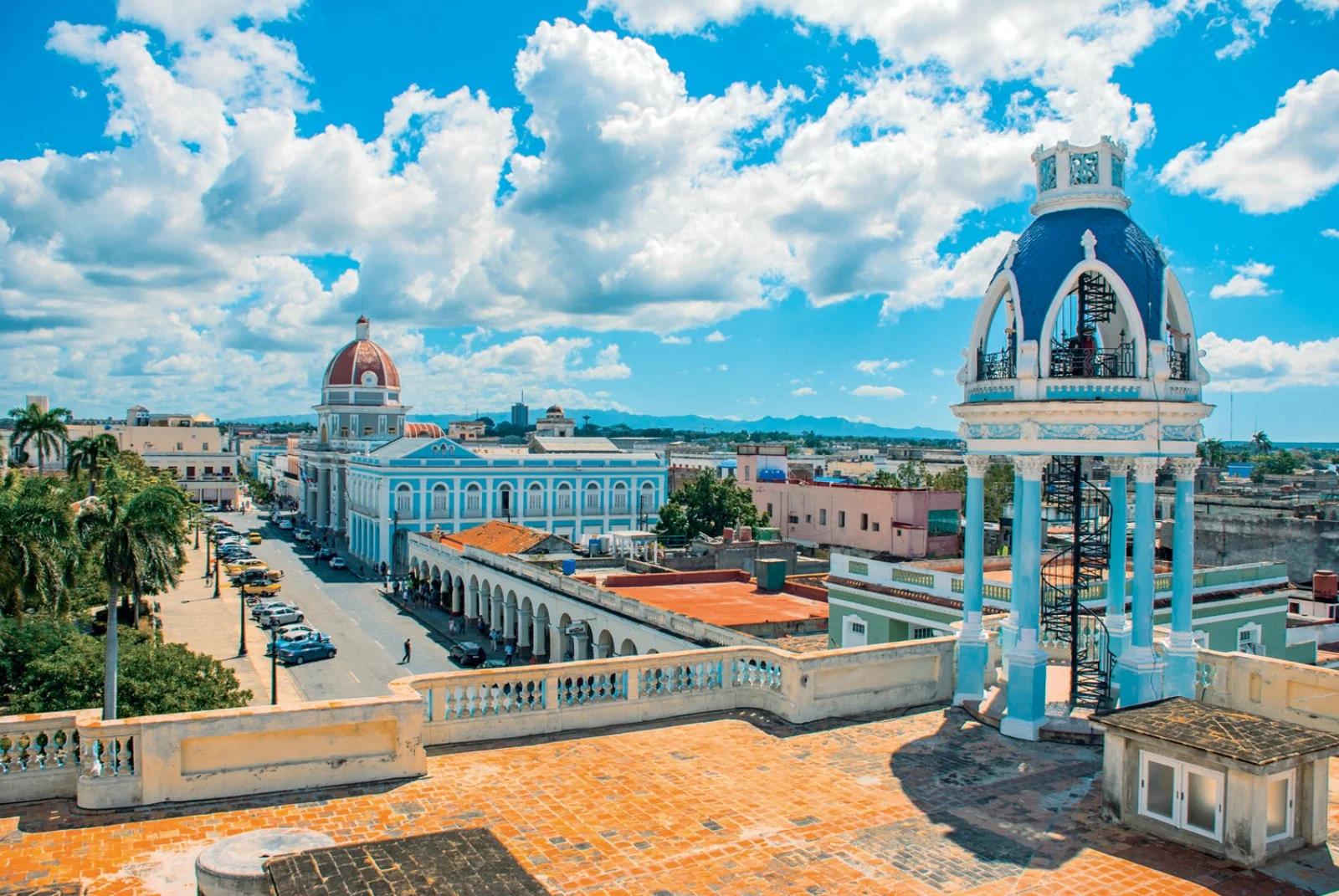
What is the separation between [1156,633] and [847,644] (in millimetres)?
10254

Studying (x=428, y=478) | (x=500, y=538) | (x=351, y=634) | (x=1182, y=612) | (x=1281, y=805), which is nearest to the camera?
(x=1281, y=805)

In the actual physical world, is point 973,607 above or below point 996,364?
below

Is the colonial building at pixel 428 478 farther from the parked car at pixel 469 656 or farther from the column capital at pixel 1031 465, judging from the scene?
the column capital at pixel 1031 465

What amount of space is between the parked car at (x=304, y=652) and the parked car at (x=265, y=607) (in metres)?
8.87

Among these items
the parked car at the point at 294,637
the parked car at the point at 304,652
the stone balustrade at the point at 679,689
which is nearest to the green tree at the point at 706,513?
the parked car at the point at 294,637

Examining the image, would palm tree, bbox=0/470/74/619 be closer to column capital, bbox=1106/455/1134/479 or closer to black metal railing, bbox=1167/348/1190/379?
column capital, bbox=1106/455/1134/479

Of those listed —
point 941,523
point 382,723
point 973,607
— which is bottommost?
point 941,523

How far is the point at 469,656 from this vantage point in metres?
42.4

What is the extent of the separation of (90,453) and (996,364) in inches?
2197

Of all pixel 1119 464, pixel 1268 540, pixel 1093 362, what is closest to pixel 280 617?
pixel 1119 464

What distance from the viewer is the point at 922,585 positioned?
1006 inches

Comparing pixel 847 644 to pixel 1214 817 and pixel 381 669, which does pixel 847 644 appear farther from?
pixel 381 669

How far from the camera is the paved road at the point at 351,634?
39469mm

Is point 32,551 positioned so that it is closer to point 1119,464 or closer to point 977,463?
point 977,463
